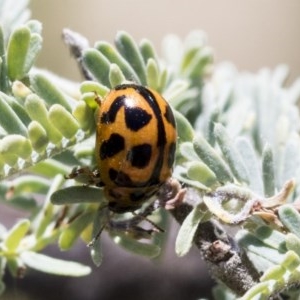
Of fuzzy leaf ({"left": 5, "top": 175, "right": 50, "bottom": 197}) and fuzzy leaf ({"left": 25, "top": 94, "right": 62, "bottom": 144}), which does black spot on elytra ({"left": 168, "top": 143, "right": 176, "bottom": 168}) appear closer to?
fuzzy leaf ({"left": 25, "top": 94, "right": 62, "bottom": 144})

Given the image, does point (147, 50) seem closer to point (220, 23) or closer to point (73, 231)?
point (73, 231)

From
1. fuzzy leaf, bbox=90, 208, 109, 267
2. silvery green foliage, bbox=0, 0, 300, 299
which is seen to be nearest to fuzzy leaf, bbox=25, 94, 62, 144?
silvery green foliage, bbox=0, 0, 300, 299

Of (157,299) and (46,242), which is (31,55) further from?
(157,299)

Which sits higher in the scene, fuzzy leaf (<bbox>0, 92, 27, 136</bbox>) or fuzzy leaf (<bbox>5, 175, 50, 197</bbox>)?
fuzzy leaf (<bbox>0, 92, 27, 136</bbox>)

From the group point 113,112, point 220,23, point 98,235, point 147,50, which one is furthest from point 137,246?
point 220,23

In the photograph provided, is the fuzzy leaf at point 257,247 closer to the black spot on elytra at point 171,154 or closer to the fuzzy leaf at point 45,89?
the black spot on elytra at point 171,154

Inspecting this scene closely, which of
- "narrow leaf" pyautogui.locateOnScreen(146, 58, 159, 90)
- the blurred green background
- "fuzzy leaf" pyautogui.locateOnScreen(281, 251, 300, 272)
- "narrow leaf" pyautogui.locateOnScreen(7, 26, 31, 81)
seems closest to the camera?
"fuzzy leaf" pyautogui.locateOnScreen(281, 251, 300, 272)
